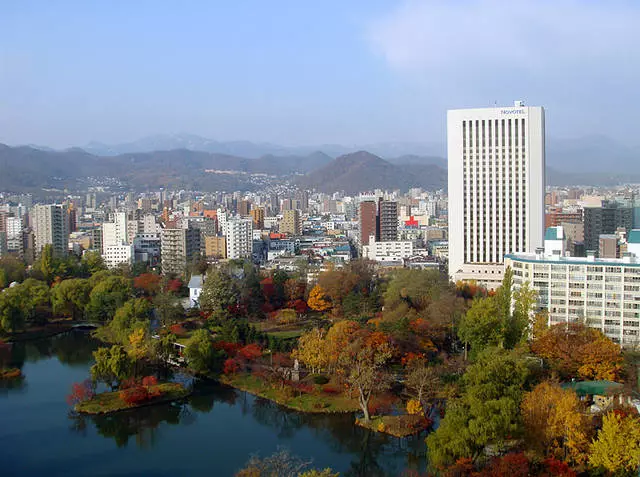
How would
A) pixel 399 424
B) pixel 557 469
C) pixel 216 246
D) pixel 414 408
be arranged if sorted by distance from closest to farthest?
pixel 557 469 → pixel 399 424 → pixel 414 408 → pixel 216 246

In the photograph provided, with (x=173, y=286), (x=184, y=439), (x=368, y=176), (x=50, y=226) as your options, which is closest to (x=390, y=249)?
(x=173, y=286)

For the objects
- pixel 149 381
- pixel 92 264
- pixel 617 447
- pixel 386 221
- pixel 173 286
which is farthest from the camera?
pixel 386 221

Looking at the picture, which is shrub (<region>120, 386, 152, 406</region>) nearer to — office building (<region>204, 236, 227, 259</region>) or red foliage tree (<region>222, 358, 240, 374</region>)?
red foliage tree (<region>222, 358, 240, 374</region>)

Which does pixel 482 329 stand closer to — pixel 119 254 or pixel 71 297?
pixel 71 297

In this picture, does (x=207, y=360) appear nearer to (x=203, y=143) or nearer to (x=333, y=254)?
(x=333, y=254)

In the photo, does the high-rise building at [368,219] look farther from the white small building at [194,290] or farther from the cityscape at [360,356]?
the white small building at [194,290]

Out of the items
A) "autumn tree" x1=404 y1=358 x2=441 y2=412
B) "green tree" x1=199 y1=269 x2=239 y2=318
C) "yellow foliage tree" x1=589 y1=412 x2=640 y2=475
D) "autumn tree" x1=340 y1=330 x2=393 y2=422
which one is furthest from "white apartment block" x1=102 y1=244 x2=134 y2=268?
"yellow foliage tree" x1=589 y1=412 x2=640 y2=475

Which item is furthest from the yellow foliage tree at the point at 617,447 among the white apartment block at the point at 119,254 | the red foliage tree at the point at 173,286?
the white apartment block at the point at 119,254
